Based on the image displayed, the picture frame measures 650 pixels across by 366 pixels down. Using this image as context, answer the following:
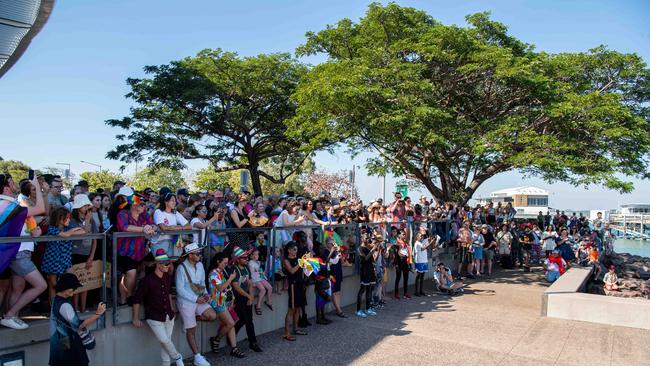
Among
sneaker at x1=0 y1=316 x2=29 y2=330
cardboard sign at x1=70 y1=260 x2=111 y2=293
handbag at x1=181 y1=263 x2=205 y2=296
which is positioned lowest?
sneaker at x1=0 y1=316 x2=29 y2=330

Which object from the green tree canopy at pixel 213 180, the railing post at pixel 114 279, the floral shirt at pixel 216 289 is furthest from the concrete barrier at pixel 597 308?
the green tree canopy at pixel 213 180

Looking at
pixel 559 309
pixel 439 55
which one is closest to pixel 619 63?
pixel 439 55

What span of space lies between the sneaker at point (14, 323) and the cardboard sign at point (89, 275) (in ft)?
2.51

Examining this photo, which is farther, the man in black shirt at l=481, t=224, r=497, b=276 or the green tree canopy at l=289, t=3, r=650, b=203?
the man in black shirt at l=481, t=224, r=497, b=276

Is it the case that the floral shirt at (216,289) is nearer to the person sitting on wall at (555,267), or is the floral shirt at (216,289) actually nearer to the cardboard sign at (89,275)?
the cardboard sign at (89,275)

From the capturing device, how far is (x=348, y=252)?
1176cm

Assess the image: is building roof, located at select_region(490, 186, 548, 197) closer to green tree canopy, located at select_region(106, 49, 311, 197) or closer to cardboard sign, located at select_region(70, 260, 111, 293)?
green tree canopy, located at select_region(106, 49, 311, 197)

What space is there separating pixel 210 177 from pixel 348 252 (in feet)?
148

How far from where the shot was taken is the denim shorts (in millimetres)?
5307

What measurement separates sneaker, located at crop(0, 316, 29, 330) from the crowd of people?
0.03 feet

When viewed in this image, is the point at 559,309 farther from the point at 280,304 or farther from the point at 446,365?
the point at 280,304

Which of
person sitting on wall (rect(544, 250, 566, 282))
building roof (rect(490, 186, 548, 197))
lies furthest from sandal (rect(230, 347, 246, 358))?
building roof (rect(490, 186, 548, 197))

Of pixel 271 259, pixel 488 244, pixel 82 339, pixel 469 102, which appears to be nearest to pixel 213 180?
pixel 469 102

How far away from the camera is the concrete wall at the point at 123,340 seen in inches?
205
